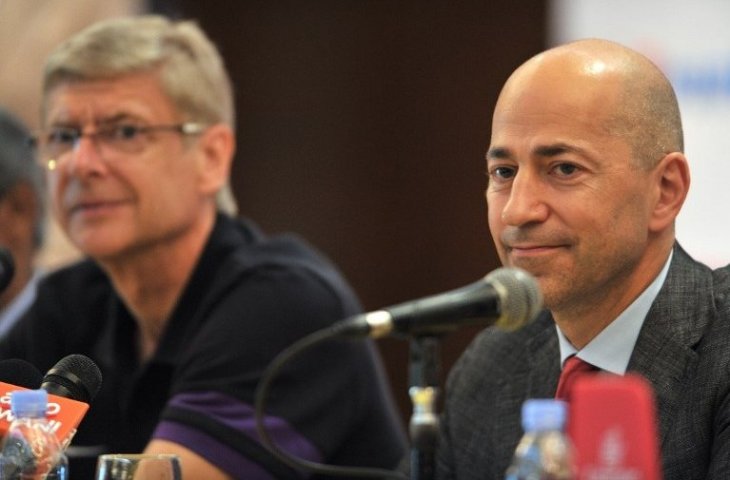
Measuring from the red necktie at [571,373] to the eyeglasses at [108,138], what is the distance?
1265 millimetres

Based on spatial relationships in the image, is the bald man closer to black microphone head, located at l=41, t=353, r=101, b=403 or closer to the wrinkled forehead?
the wrinkled forehead

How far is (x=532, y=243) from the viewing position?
77.5 inches

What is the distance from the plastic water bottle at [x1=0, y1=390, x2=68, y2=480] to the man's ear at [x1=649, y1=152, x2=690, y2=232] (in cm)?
98

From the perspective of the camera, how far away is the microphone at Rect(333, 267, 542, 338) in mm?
1380

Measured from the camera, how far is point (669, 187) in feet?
6.73

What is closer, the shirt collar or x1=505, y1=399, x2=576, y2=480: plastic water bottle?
x1=505, y1=399, x2=576, y2=480: plastic water bottle

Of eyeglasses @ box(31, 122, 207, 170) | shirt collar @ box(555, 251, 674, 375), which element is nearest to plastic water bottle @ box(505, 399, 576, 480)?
shirt collar @ box(555, 251, 674, 375)

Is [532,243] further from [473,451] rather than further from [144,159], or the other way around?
[144,159]

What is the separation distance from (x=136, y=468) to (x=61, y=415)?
0.39ft

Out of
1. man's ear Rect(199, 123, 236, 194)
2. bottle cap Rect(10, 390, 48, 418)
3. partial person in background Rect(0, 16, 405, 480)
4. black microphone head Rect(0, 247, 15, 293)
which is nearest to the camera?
bottle cap Rect(10, 390, 48, 418)

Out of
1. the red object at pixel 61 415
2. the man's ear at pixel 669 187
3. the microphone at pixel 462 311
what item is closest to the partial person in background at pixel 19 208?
the red object at pixel 61 415

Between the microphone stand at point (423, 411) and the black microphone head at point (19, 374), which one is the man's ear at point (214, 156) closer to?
the black microphone head at point (19, 374)

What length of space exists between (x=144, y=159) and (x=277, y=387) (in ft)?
2.18

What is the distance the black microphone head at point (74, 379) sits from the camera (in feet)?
5.62
